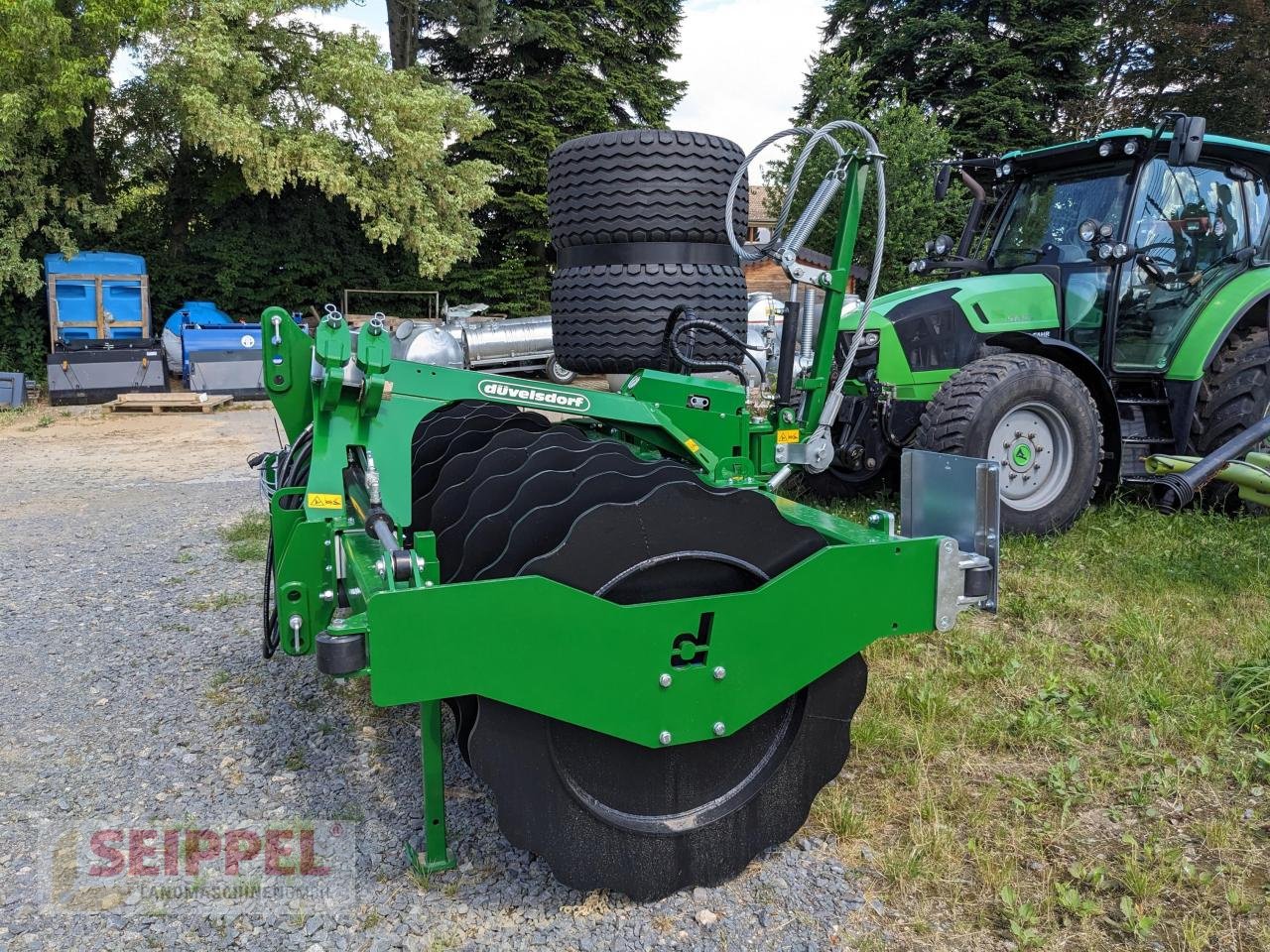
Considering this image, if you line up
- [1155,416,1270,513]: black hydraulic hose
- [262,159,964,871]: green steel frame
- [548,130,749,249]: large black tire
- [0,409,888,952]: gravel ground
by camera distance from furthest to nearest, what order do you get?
[1155,416,1270,513]: black hydraulic hose < [548,130,749,249]: large black tire < [0,409,888,952]: gravel ground < [262,159,964,871]: green steel frame

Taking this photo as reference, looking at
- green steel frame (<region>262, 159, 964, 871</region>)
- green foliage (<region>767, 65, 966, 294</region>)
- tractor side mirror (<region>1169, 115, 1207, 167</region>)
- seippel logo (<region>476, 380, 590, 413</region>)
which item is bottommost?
green steel frame (<region>262, 159, 964, 871</region>)

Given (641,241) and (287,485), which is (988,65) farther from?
(287,485)

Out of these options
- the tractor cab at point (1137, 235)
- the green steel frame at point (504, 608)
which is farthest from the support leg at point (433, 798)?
the tractor cab at point (1137, 235)

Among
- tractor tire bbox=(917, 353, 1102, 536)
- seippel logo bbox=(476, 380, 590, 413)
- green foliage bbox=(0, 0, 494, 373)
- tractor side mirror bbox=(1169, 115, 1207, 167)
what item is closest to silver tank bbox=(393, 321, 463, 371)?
green foliage bbox=(0, 0, 494, 373)

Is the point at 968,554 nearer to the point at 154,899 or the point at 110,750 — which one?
the point at 154,899

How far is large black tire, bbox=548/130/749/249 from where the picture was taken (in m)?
3.95

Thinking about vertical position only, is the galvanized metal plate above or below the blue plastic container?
below

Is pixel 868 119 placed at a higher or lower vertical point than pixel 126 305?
higher

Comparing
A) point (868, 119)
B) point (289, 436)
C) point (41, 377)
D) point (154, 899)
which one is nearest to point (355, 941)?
point (154, 899)

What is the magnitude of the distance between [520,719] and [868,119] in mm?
23793

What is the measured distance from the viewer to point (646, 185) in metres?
→ 3.95

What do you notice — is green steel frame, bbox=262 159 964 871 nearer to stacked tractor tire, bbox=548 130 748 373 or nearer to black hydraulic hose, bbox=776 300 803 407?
stacked tractor tire, bbox=548 130 748 373

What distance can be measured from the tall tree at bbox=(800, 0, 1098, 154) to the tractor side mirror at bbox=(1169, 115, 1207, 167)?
21786mm

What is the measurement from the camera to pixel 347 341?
2.87m
